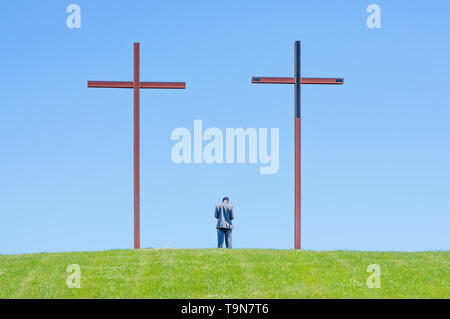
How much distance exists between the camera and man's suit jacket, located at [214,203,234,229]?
20.2m

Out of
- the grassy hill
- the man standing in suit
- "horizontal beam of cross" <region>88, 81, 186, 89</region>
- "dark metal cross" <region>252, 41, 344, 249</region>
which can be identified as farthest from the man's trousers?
"horizontal beam of cross" <region>88, 81, 186, 89</region>

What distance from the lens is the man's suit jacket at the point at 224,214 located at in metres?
20.2

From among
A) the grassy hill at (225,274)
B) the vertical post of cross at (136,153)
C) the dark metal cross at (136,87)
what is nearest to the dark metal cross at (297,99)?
the grassy hill at (225,274)

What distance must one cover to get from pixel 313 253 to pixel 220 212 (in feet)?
10.8

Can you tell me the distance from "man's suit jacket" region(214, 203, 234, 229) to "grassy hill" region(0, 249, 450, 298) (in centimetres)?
107

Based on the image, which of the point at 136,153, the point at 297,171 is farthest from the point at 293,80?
the point at 136,153

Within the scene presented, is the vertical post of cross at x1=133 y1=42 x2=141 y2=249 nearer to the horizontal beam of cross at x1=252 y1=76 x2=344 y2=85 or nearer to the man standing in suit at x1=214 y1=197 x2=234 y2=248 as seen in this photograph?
the man standing in suit at x1=214 y1=197 x2=234 y2=248

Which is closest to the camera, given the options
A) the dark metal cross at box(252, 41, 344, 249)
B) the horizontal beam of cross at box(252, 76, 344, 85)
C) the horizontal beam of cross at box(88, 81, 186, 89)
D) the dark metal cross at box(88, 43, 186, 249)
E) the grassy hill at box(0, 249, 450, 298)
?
the grassy hill at box(0, 249, 450, 298)

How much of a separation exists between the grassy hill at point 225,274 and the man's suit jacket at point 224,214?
1074 millimetres

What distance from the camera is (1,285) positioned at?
1572cm

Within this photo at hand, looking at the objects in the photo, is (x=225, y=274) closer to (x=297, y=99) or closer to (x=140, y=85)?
(x=297, y=99)

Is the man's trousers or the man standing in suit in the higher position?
the man standing in suit

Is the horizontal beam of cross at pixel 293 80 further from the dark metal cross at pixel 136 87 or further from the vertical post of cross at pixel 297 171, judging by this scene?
the dark metal cross at pixel 136 87
